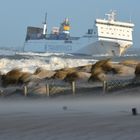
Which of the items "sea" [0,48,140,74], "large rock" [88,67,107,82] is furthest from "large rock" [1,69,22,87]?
"sea" [0,48,140,74]

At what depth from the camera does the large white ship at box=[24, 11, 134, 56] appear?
86.5 meters

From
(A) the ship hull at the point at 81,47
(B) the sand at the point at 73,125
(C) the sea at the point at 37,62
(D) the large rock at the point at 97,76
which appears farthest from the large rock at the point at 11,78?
(A) the ship hull at the point at 81,47

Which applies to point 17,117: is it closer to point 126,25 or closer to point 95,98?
point 95,98

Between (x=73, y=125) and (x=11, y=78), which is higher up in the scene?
(x=11, y=78)

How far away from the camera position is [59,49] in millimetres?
92500

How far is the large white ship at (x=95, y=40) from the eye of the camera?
86.5 metres

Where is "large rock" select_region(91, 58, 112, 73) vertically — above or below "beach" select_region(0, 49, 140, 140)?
above

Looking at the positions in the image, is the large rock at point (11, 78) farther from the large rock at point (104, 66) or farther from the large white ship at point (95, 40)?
the large white ship at point (95, 40)

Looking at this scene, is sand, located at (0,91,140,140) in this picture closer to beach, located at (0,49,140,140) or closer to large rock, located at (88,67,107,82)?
beach, located at (0,49,140,140)

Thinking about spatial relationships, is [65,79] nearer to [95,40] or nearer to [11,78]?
[11,78]

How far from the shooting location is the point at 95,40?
287 feet

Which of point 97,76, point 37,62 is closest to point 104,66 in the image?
point 97,76

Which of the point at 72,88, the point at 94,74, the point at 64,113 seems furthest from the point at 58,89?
the point at 64,113

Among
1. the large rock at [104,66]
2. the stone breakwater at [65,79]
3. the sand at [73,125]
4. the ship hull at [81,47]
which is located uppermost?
the ship hull at [81,47]
